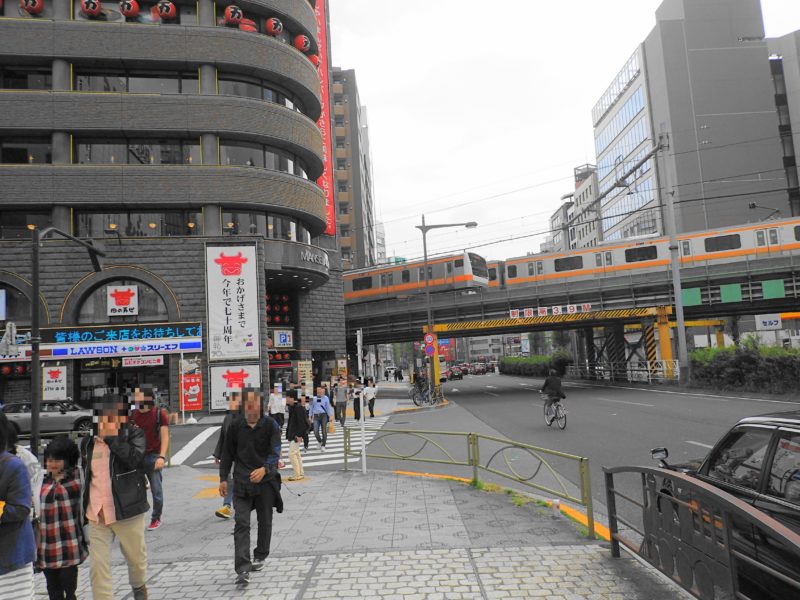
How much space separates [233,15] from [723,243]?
90.9ft

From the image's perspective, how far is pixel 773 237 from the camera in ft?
95.4

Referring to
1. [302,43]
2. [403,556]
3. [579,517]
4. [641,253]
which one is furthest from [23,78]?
[641,253]

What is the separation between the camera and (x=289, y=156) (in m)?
29.6

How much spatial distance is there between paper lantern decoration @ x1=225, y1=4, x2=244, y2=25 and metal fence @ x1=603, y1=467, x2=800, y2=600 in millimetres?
28893

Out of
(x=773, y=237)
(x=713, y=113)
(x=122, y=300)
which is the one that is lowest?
(x=122, y=300)

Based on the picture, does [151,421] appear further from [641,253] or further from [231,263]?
[641,253]

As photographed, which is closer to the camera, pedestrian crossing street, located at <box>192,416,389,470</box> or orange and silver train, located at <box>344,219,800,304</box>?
pedestrian crossing street, located at <box>192,416,389,470</box>

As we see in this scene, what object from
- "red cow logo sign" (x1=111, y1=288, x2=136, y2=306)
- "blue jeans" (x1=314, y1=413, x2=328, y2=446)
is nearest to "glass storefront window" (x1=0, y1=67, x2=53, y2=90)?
"red cow logo sign" (x1=111, y1=288, x2=136, y2=306)

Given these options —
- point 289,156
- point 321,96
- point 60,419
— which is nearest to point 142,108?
point 289,156

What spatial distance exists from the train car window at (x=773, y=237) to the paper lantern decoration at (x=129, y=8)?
108 feet

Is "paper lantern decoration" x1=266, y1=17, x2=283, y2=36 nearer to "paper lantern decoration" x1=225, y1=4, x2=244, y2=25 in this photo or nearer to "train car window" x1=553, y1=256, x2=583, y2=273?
"paper lantern decoration" x1=225, y1=4, x2=244, y2=25

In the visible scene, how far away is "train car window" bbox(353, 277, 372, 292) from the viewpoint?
39469 mm

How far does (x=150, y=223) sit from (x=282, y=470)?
18.8 metres

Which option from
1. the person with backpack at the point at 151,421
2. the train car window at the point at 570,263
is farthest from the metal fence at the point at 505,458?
the train car window at the point at 570,263
